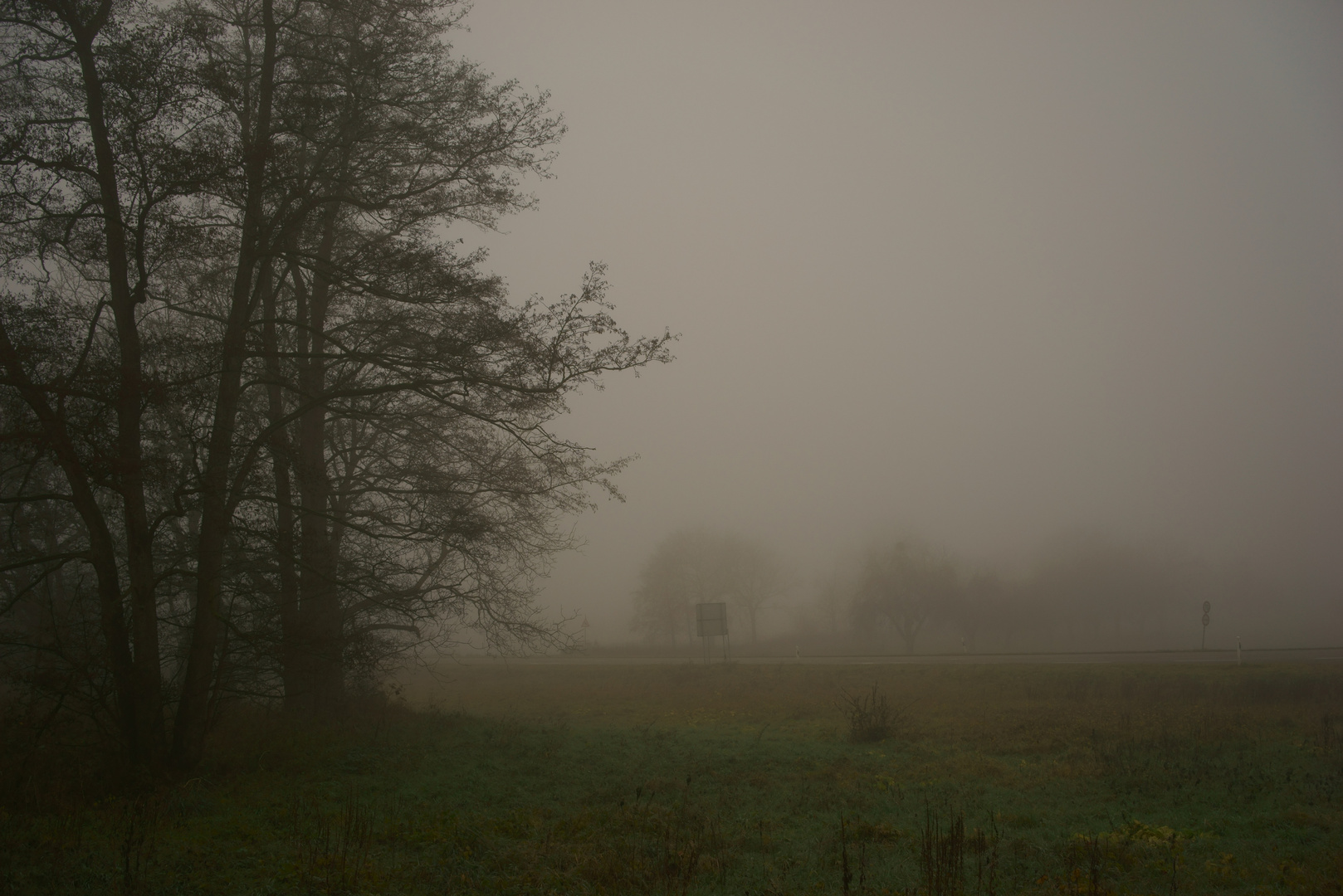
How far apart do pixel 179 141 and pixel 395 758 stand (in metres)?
9.05

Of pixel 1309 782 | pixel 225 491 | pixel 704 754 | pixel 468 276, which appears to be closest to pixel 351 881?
pixel 225 491

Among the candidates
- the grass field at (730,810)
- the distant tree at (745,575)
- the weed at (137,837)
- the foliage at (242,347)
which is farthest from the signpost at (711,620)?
the distant tree at (745,575)

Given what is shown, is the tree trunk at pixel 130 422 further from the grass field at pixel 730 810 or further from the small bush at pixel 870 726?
the small bush at pixel 870 726

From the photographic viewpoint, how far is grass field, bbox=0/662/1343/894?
235 inches

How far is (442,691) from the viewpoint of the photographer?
1206 inches

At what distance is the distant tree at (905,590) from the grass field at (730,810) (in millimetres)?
37248

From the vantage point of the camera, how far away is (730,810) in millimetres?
9016

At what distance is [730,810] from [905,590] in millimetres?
48457

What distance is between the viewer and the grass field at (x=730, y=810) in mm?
5977

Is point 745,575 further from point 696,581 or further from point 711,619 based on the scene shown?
point 711,619

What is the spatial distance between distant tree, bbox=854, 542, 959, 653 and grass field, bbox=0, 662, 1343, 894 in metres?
37.2

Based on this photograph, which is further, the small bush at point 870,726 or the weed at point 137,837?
the small bush at point 870,726

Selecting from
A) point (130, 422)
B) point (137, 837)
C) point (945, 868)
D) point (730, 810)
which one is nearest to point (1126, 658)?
point (730, 810)

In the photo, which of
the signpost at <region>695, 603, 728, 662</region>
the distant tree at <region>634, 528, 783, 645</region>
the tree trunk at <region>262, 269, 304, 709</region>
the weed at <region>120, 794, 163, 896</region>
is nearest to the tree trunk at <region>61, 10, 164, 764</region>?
the weed at <region>120, 794, 163, 896</region>
